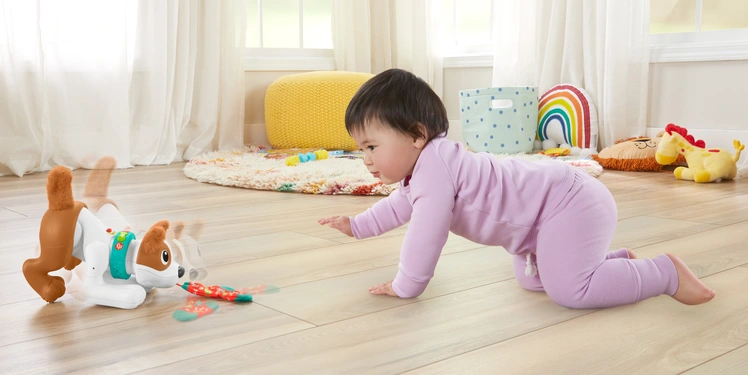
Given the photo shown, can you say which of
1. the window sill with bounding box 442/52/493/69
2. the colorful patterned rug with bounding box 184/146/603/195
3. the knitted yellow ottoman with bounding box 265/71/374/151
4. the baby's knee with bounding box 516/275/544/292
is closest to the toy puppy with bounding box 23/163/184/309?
the baby's knee with bounding box 516/275/544/292

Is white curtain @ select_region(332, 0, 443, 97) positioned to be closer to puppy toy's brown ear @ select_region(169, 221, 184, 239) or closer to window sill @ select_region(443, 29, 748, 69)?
window sill @ select_region(443, 29, 748, 69)

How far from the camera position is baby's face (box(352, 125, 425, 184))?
1107 millimetres

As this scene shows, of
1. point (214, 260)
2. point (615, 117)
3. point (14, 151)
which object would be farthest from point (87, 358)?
point (615, 117)

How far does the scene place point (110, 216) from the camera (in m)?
1.21

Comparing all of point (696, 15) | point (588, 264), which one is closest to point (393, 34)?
point (696, 15)

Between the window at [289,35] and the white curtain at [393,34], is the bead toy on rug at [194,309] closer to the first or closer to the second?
the window at [289,35]

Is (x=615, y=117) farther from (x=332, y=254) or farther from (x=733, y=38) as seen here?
(x=332, y=254)

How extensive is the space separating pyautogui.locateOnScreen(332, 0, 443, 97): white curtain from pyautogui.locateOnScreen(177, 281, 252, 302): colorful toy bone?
2.91 m

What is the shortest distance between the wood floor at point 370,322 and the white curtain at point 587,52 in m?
1.50

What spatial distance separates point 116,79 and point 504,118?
1.68 m

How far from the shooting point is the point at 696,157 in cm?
252

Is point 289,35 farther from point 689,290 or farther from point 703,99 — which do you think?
point 689,290

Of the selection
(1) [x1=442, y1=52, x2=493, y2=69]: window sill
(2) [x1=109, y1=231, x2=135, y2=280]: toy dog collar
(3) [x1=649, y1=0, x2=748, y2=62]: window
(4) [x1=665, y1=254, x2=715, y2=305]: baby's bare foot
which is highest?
(3) [x1=649, y1=0, x2=748, y2=62]: window

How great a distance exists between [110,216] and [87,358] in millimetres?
361
